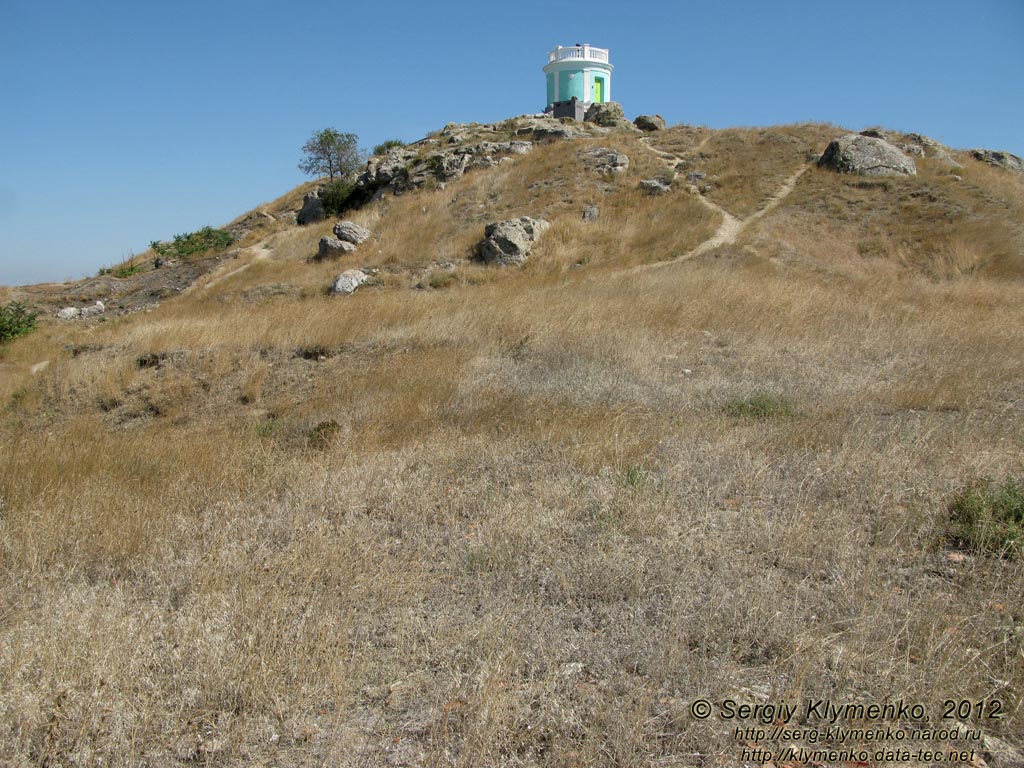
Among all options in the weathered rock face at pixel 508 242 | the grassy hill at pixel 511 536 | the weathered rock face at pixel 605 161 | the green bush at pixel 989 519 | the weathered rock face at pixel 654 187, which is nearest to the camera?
the grassy hill at pixel 511 536

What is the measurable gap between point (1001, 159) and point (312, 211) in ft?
97.9

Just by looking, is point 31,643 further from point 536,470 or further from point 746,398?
point 746,398

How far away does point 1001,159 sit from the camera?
24.8 m

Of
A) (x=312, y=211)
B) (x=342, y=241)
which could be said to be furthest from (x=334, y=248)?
(x=312, y=211)

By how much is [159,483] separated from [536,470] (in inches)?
120

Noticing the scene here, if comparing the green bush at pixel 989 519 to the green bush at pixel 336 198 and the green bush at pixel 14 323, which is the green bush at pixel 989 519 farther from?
the green bush at pixel 336 198

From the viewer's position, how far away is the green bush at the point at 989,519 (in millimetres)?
3484

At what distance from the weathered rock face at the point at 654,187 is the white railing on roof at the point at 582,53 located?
101 feet

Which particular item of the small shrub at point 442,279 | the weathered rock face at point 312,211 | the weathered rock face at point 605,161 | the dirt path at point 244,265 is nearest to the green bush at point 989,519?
the small shrub at point 442,279

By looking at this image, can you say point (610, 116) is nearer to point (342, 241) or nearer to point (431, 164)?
point (431, 164)

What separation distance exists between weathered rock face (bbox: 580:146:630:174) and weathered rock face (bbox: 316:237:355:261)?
31.9 feet

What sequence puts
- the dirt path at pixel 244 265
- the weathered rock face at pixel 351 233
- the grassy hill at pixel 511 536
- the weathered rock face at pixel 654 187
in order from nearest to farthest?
the grassy hill at pixel 511 536 → the weathered rock face at pixel 654 187 → the weathered rock face at pixel 351 233 → the dirt path at pixel 244 265

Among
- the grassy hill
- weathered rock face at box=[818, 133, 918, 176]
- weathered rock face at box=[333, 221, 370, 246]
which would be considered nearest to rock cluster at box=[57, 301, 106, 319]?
weathered rock face at box=[333, 221, 370, 246]

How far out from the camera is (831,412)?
243 inches
